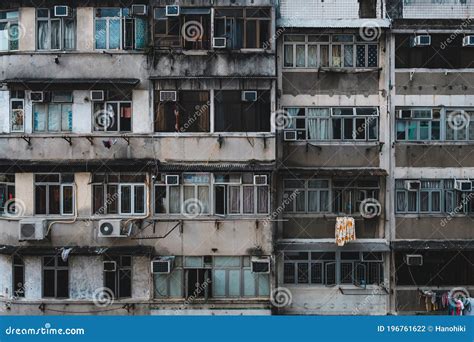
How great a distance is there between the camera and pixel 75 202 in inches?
468

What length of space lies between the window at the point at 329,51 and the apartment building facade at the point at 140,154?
33.2 inches

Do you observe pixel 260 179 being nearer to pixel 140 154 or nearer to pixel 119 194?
pixel 140 154

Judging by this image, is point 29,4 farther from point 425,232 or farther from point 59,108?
point 425,232

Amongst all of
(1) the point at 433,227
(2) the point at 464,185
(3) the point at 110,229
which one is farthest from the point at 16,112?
(2) the point at 464,185

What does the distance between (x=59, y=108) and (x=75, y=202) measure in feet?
7.43

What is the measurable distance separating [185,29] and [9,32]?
419cm

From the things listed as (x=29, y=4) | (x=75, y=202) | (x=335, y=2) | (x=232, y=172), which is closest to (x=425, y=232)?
(x=232, y=172)

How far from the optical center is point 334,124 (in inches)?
491

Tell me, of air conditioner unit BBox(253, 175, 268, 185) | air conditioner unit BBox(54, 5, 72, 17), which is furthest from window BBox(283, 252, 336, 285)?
air conditioner unit BBox(54, 5, 72, 17)

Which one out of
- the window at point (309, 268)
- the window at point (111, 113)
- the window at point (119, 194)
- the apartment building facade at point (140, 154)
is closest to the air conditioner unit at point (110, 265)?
the apartment building facade at point (140, 154)

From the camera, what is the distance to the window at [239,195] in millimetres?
11961

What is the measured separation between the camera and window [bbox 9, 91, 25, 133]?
472 inches

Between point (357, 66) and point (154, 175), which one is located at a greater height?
point (357, 66)

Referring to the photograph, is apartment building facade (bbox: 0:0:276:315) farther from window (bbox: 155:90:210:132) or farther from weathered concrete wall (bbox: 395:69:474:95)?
weathered concrete wall (bbox: 395:69:474:95)
